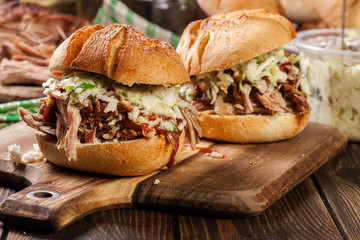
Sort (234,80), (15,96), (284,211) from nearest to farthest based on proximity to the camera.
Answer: (284,211), (234,80), (15,96)

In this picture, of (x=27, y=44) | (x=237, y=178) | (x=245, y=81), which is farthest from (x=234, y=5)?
(x=237, y=178)

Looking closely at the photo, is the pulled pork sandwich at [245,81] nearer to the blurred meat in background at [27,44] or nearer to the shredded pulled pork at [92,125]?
the shredded pulled pork at [92,125]

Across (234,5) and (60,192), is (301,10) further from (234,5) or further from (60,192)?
(60,192)

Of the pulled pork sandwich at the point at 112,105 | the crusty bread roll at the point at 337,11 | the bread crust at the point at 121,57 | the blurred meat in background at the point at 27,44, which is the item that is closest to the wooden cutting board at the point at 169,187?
the pulled pork sandwich at the point at 112,105

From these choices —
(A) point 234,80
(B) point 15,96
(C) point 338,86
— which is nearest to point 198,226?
(A) point 234,80

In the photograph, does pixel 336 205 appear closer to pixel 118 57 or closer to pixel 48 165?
pixel 118 57

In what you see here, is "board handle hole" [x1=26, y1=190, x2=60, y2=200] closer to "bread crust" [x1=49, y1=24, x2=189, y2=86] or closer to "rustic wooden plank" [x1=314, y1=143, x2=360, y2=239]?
"bread crust" [x1=49, y1=24, x2=189, y2=86]

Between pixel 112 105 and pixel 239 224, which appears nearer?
pixel 239 224
